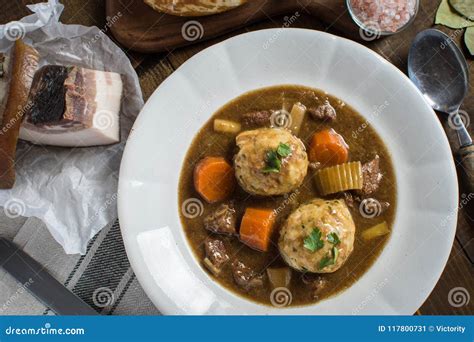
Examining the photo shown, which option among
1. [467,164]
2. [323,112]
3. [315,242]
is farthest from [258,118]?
[467,164]

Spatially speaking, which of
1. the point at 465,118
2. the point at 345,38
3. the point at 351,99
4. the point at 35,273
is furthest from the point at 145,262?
the point at 465,118

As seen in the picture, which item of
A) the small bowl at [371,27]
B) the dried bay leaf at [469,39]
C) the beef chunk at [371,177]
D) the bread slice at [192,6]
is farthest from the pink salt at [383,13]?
the beef chunk at [371,177]

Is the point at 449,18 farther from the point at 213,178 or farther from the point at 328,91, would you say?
the point at 213,178

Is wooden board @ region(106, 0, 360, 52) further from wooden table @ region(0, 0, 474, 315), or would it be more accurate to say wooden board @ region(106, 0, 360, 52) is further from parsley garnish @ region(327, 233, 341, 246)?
parsley garnish @ region(327, 233, 341, 246)

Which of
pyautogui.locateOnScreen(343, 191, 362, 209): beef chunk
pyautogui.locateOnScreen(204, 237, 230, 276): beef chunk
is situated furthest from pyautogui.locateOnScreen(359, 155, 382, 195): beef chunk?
pyautogui.locateOnScreen(204, 237, 230, 276): beef chunk

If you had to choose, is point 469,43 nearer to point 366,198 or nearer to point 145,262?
point 366,198
